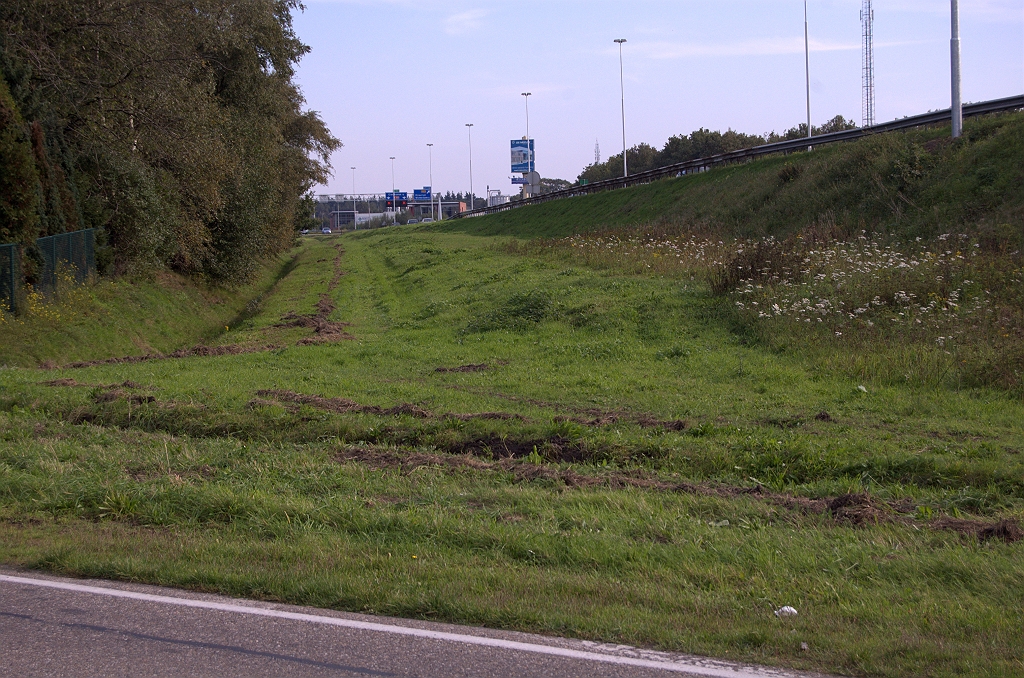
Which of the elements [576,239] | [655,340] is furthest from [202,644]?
[576,239]

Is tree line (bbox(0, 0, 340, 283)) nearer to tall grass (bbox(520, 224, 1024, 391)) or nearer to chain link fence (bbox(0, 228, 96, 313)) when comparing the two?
chain link fence (bbox(0, 228, 96, 313))

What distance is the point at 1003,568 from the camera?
5.76 metres

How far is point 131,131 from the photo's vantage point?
80.9 feet

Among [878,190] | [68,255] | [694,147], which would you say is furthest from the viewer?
[694,147]

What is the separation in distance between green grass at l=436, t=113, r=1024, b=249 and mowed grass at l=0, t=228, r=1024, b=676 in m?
11.9

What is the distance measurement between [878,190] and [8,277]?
25969 millimetres

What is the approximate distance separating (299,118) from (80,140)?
28.1 m

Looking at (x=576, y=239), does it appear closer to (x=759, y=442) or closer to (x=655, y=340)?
(x=655, y=340)

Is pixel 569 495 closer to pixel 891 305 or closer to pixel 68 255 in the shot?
pixel 891 305

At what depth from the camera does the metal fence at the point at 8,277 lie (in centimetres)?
1870

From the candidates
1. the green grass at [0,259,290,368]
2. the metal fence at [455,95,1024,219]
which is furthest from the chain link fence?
the metal fence at [455,95,1024,219]

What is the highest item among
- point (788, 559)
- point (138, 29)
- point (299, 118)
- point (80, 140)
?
point (299, 118)

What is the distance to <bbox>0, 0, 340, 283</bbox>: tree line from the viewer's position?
2081cm

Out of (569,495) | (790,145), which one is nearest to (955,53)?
(790,145)
